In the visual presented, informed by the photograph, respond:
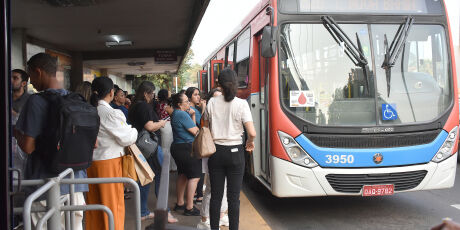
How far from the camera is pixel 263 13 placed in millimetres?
6211

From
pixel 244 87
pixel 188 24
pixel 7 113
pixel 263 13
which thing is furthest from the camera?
pixel 188 24

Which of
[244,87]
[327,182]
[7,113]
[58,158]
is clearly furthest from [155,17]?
[7,113]

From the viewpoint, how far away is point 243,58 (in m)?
7.77

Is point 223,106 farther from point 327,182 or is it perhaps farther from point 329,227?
point 329,227

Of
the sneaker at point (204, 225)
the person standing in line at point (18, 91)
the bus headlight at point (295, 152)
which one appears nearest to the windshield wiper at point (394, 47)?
the bus headlight at point (295, 152)

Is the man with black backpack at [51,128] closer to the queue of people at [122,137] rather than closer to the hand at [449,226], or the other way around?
the queue of people at [122,137]

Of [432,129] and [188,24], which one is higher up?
[188,24]

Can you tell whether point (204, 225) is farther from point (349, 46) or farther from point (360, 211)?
point (349, 46)

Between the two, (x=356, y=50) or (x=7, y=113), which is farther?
(x=356, y=50)

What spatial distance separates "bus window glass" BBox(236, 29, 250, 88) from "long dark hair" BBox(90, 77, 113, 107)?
3469mm

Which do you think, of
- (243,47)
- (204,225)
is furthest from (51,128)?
A: (243,47)

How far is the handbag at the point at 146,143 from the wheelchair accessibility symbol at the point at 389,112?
2.97 meters

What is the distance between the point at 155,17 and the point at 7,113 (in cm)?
857

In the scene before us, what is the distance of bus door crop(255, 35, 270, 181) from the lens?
5.85 meters
